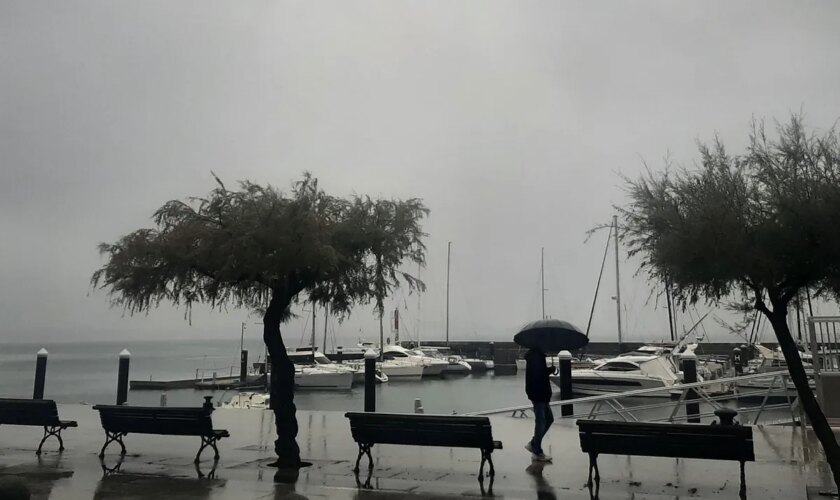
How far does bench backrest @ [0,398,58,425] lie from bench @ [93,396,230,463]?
1190 millimetres

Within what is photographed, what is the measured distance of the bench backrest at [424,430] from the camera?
9047 millimetres

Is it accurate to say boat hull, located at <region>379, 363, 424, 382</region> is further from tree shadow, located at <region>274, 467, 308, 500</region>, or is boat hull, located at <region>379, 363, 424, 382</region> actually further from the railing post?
tree shadow, located at <region>274, 467, 308, 500</region>

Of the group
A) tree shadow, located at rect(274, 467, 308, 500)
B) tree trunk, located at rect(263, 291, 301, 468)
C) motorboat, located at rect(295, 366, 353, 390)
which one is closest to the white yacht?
motorboat, located at rect(295, 366, 353, 390)

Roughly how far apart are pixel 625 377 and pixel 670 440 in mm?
32023

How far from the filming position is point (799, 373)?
7.92 metres

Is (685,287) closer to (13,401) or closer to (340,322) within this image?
(340,322)

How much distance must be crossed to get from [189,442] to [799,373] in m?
10.6

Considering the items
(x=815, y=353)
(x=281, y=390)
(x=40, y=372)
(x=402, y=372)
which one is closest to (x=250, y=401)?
(x=40, y=372)

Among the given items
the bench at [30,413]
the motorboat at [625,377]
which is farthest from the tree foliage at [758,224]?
the motorboat at [625,377]

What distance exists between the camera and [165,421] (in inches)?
414

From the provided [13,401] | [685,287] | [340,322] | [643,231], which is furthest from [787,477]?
[13,401]

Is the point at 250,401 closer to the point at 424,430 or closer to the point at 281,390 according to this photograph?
the point at 281,390

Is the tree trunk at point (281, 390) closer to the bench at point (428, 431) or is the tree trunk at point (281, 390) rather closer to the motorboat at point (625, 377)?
the bench at point (428, 431)

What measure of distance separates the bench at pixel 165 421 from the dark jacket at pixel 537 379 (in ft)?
16.3
